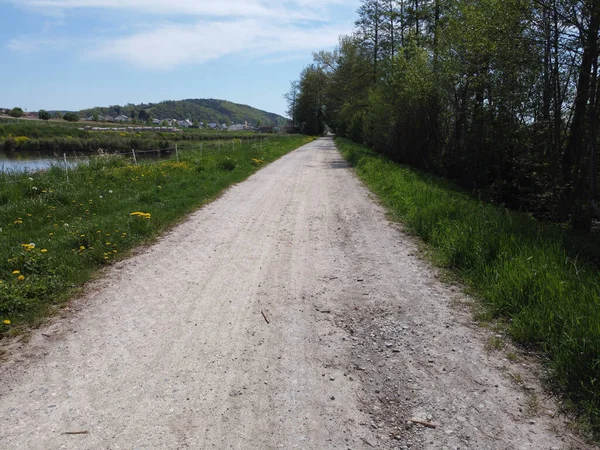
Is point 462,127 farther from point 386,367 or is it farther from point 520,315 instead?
point 386,367

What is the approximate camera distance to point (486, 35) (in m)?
10.2

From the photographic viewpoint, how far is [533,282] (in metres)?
4.32

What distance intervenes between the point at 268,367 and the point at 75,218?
6.51 metres

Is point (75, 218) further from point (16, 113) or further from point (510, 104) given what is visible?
point (16, 113)

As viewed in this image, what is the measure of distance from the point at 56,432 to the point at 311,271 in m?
3.61

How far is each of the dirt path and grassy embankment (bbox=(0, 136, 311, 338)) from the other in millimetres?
476

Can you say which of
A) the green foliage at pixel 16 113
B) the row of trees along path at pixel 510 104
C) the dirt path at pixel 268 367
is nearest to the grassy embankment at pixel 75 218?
the dirt path at pixel 268 367

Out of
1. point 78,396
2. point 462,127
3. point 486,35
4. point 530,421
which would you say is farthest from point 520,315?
point 462,127

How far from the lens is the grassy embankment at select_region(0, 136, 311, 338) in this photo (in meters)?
4.73

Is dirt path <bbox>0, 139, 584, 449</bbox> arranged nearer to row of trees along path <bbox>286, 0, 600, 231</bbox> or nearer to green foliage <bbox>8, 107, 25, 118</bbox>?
Result: row of trees along path <bbox>286, 0, 600, 231</bbox>

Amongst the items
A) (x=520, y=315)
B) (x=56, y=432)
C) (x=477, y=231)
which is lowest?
(x=56, y=432)

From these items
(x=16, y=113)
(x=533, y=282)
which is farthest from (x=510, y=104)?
(x=16, y=113)

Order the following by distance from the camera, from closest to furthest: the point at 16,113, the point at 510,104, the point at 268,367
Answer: the point at 268,367, the point at 510,104, the point at 16,113

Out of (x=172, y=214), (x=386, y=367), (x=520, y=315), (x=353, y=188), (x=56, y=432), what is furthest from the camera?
(x=353, y=188)
